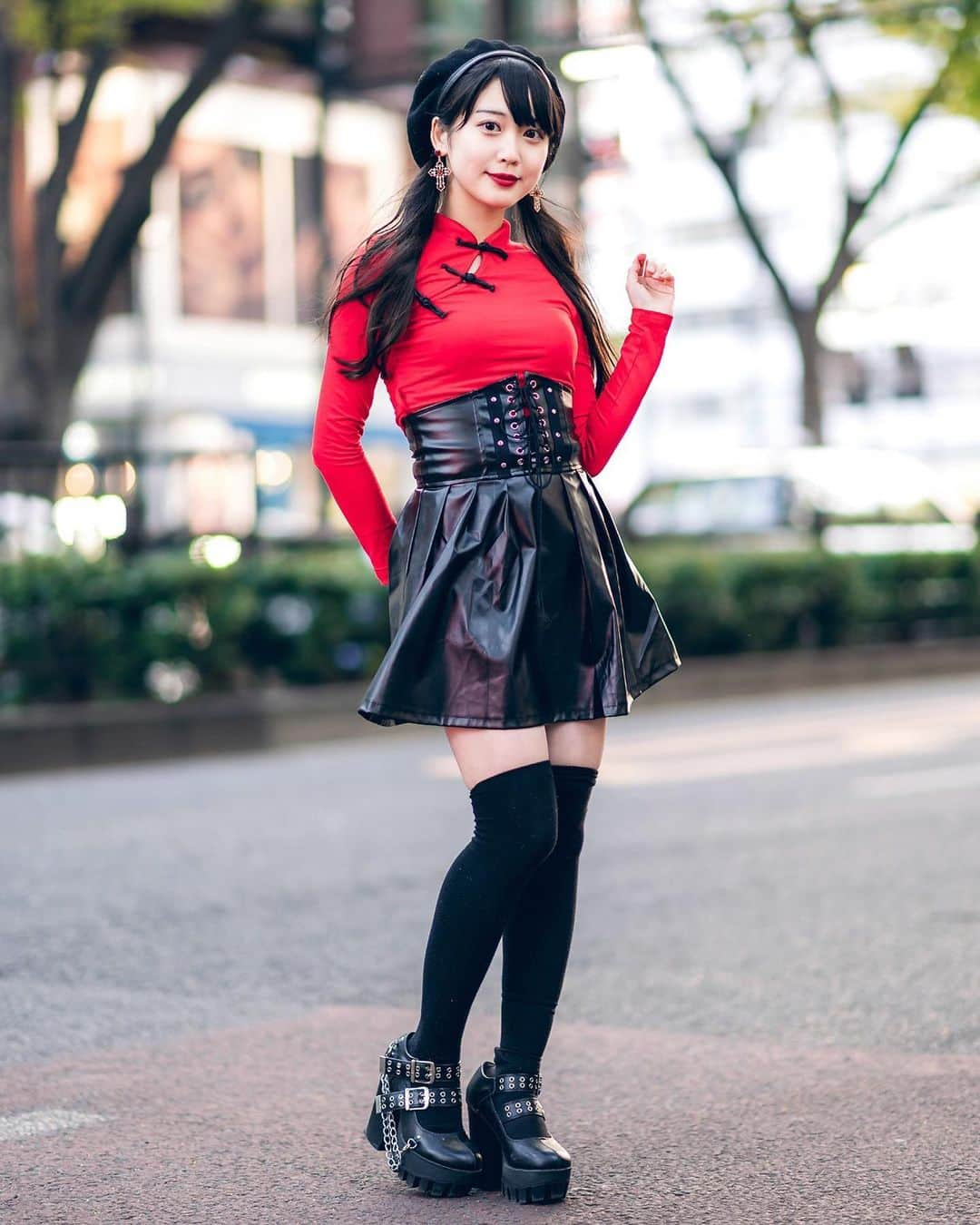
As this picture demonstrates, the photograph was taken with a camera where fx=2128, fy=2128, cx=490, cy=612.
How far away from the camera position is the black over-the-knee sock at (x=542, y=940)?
348cm

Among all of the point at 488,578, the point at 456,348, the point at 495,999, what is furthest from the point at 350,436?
the point at 495,999

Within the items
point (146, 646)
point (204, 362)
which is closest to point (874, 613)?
point (146, 646)

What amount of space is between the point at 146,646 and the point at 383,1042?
7634 millimetres

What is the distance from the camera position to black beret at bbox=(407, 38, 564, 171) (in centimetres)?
349

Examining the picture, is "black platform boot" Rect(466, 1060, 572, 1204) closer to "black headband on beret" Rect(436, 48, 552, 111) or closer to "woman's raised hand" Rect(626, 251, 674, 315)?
"woman's raised hand" Rect(626, 251, 674, 315)

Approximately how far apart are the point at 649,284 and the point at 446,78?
19.3 inches

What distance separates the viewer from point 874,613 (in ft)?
57.6

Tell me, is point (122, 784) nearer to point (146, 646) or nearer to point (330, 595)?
point (146, 646)

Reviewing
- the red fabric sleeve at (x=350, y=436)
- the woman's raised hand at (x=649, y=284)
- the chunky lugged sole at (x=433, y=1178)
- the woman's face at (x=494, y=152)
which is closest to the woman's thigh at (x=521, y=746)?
the red fabric sleeve at (x=350, y=436)

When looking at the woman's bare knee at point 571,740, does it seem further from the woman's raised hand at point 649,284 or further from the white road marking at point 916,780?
the white road marking at point 916,780

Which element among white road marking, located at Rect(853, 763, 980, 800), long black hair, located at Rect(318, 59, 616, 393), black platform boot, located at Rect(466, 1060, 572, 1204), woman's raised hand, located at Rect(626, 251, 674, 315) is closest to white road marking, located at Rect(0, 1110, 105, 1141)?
black platform boot, located at Rect(466, 1060, 572, 1204)

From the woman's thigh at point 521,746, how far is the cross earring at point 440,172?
903 mm

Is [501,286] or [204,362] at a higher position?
[204,362]

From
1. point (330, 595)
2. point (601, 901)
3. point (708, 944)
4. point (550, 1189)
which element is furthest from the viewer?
point (330, 595)
